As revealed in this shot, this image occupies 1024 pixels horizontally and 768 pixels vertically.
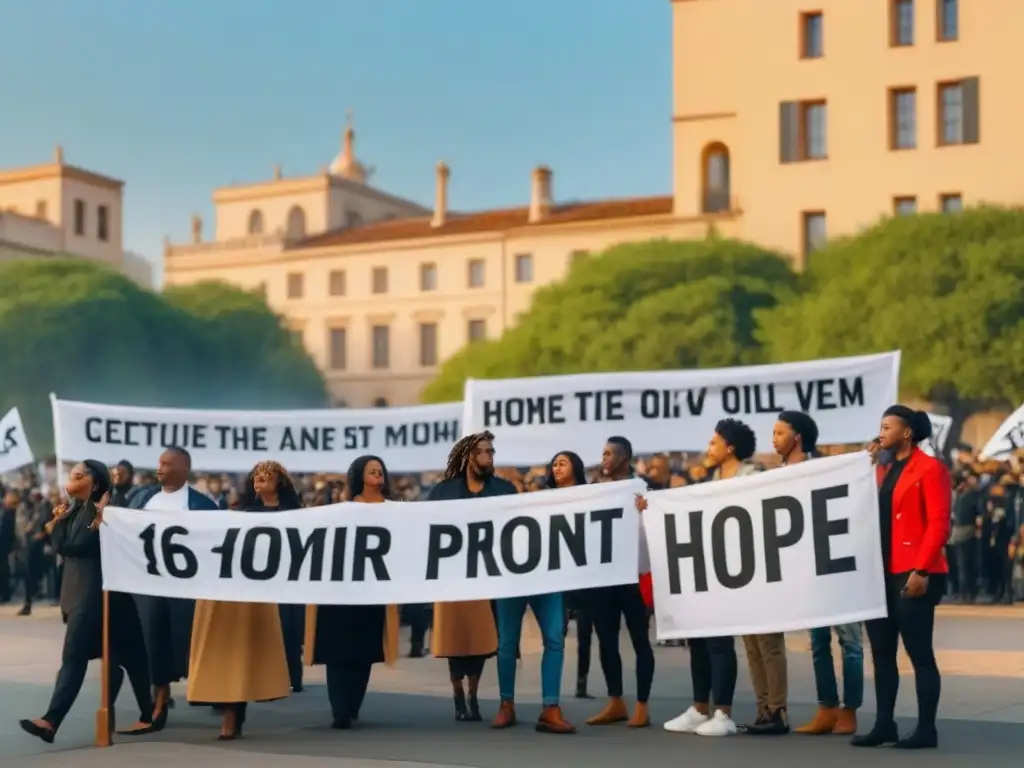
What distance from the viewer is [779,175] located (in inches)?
2530

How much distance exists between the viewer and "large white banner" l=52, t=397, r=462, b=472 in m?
18.8

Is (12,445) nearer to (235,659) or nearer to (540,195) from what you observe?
(235,659)

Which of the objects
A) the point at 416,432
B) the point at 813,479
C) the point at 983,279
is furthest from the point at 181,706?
the point at 983,279

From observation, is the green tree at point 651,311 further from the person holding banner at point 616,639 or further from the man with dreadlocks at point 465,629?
the person holding banner at point 616,639

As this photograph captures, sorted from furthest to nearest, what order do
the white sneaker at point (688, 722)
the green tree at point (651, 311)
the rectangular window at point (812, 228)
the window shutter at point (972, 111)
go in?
the rectangular window at point (812, 228)
the window shutter at point (972, 111)
the green tree at point (651, 311)
the white sneaker at point (688, 722)

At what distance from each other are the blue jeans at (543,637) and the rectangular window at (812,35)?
55315 millimetres

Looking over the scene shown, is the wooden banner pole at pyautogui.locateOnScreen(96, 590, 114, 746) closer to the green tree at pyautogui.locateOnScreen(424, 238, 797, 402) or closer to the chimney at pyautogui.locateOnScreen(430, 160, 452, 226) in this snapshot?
the green tree at pyautogui.locateOnScreen(424, 238, 797, 402)

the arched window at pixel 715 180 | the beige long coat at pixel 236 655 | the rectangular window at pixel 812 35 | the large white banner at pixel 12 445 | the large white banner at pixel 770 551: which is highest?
the rectangular window at pixel 812 35

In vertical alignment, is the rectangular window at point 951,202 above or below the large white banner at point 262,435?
above

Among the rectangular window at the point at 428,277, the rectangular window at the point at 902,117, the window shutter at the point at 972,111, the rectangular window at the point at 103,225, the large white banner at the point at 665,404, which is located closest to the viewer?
the large white banner at the point at 665,404

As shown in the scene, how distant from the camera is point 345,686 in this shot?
33.7ft

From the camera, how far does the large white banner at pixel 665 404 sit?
15.4 meters

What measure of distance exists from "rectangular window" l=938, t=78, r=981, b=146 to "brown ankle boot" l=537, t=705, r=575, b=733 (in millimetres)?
54457

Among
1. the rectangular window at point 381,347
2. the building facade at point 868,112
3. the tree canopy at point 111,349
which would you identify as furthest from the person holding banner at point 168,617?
the rectangular window at point 381,347
